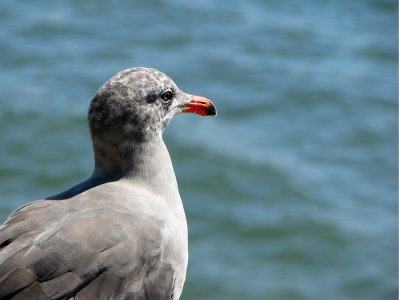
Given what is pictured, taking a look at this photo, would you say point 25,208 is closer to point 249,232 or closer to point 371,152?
point 249,232

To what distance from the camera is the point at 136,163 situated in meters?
4.59

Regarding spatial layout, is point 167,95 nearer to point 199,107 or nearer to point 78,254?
point 199,107

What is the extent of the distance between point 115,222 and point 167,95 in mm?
760

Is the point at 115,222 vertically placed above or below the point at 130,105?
below

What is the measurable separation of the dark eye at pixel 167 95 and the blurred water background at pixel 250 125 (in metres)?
5.40

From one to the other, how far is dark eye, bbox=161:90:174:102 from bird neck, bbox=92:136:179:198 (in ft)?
0.63

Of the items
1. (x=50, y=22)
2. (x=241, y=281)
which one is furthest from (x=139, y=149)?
(x=50, y=22)

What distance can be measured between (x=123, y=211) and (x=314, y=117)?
7979mm

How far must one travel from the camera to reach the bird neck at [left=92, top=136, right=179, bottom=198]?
4.56 metres

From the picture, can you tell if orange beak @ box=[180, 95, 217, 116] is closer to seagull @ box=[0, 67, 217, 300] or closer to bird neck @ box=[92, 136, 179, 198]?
seagull @ box=[0, 67, 217, 300]

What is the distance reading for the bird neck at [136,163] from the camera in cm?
456

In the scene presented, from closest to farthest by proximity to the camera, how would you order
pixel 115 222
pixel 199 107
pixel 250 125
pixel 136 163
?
pixel 115 222, pixel 136 163, pixel 199 107, pixel 250 125

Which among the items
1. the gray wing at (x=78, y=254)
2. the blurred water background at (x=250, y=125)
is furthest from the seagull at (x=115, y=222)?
the blurred water background at (x=250, y=125)

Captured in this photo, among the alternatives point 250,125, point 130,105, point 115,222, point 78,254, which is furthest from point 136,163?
point 250,125
